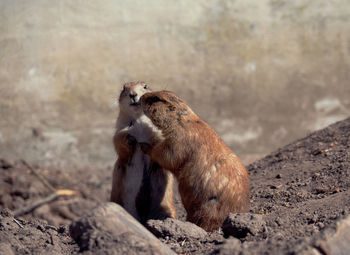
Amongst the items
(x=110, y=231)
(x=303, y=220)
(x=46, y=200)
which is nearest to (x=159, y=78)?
(x=46, y=200)

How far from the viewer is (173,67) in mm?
11625

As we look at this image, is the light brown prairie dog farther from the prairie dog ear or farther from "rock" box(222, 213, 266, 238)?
"rock" box(222, 213, 266, 238)

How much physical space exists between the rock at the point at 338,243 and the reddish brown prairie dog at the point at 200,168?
1.58 meters

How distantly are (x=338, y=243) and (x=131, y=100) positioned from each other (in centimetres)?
270

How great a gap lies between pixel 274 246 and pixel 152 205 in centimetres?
217

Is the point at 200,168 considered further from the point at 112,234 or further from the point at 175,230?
the point at 112,234

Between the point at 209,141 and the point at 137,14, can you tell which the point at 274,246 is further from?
the point at 137,14

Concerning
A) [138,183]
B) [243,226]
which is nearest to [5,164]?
[138,183]

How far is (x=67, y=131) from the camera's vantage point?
10734 millimetres

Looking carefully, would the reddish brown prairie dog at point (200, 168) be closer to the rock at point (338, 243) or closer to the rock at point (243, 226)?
the rock at point (243, 226)

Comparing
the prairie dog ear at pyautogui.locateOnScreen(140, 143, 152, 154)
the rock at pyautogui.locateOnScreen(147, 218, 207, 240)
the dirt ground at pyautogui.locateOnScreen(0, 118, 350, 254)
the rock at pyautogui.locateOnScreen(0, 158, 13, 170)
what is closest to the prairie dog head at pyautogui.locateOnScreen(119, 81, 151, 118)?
the prairie dog ear at pyautogui.locateOnScreen(140, 143, 152, 154)

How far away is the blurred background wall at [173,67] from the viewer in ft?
35.4

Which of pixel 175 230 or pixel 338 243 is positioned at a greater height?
pixel 338 243

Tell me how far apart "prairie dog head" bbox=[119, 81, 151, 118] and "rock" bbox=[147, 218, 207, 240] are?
1.31m
